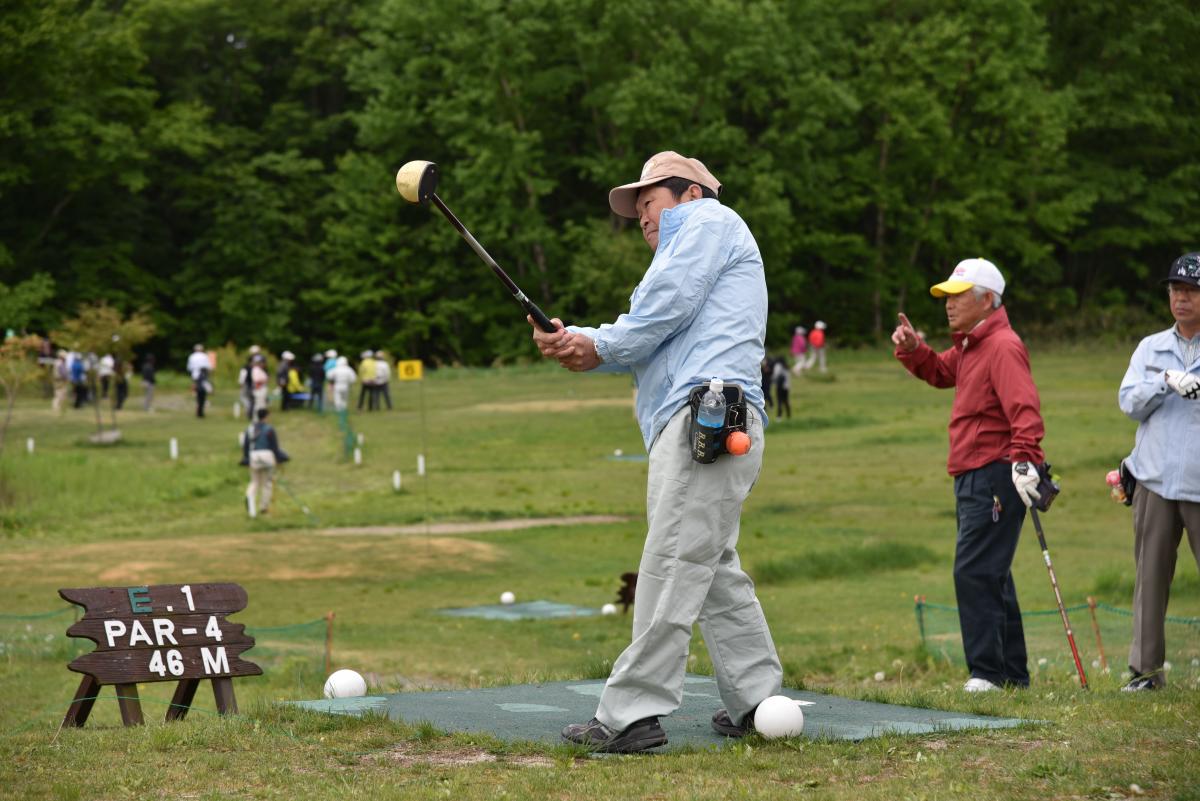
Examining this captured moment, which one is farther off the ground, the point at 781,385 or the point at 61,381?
the point at 61,381

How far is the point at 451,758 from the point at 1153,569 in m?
3.97

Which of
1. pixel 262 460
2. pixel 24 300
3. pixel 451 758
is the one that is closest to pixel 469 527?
pixel 262 460

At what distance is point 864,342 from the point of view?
65875 millimetres

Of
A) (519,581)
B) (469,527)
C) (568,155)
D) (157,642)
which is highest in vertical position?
(568,155)

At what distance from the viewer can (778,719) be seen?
250 inches

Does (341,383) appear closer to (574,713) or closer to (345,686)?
(345,686)

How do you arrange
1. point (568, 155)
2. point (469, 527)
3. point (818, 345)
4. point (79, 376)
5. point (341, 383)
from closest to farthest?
point (469, 527) → point (341, 383) → point (79, 376) → point (818, 345) → point (568, 155)

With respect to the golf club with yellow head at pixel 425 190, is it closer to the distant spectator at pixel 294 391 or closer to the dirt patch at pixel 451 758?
the dirt patch at pixel 451 758

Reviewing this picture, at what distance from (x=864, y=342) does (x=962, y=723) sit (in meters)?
59.9

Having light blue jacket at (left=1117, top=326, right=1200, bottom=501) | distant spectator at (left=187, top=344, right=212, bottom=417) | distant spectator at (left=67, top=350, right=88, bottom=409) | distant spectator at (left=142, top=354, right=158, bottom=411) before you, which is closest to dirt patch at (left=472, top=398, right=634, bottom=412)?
distant spectator at (left=187, top=344, right=212, bottom=417)

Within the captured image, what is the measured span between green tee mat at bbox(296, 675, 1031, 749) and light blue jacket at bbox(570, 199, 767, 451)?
1265 mm

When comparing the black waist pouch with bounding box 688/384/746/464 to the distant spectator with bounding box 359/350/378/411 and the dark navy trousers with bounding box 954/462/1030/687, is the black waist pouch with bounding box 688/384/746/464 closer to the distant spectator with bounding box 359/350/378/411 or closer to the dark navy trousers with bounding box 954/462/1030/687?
the dark navy trousers with bounding box 954/462/1030/687

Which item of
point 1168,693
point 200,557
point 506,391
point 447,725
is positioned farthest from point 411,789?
point 506,391

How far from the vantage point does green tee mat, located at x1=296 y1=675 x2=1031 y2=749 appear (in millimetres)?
6594
